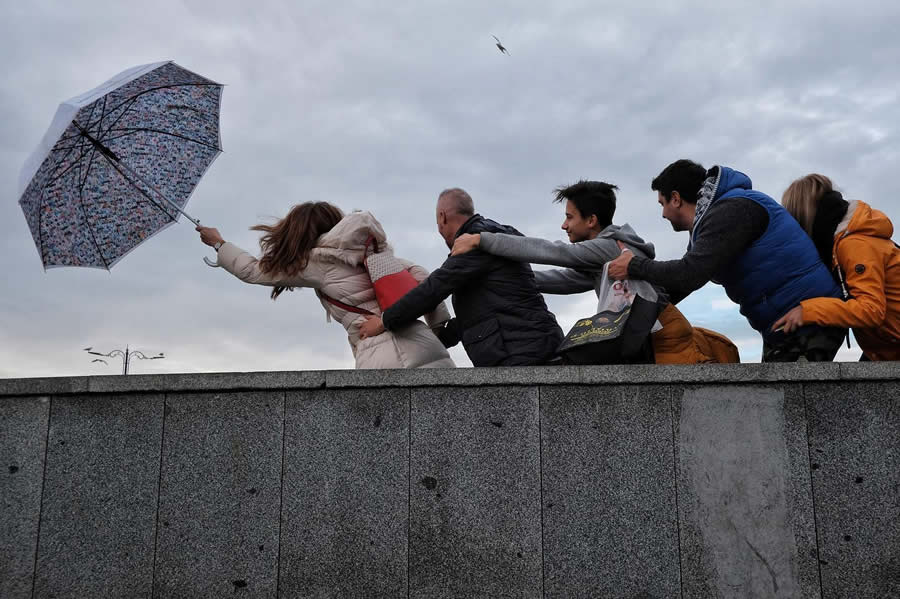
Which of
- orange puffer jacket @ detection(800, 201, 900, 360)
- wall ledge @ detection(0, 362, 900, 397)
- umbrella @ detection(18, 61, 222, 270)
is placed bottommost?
wall ledge @ detection(0, 362, 900, 397)

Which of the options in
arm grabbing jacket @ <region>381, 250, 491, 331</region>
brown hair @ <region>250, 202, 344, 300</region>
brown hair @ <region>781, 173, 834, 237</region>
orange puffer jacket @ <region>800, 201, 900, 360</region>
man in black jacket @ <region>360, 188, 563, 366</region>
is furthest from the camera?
brown hair @ <region>250, 202, 344, 300</region>

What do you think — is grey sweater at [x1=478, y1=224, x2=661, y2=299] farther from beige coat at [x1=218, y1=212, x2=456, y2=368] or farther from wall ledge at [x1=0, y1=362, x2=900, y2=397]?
beige coat at [x1=218, y1=212, x2=456, y2=368]


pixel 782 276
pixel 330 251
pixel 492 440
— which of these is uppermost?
pixel 330 251

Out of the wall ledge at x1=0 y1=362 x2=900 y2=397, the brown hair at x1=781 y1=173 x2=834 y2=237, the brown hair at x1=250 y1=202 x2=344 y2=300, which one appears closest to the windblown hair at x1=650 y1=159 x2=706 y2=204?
the brown hair at x1=781 y1=173 x2=834 y2=237

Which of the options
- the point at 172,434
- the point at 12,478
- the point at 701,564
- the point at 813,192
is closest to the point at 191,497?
the point at 172,434

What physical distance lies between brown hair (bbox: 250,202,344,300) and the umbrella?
0.99 metres

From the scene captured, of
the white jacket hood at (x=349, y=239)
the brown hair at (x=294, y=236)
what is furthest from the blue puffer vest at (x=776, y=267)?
the brown hair at (x=294, y=236)

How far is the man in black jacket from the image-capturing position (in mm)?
5789

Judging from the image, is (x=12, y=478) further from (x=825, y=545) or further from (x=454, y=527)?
(x=825, y=545)

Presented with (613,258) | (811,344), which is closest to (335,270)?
(613,258)

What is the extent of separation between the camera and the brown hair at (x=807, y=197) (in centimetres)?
562

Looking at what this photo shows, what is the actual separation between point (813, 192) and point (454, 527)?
3318 millimetres

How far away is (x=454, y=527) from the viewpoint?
17.9 feet

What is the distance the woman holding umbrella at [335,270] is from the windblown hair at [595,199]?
4.84 feet
